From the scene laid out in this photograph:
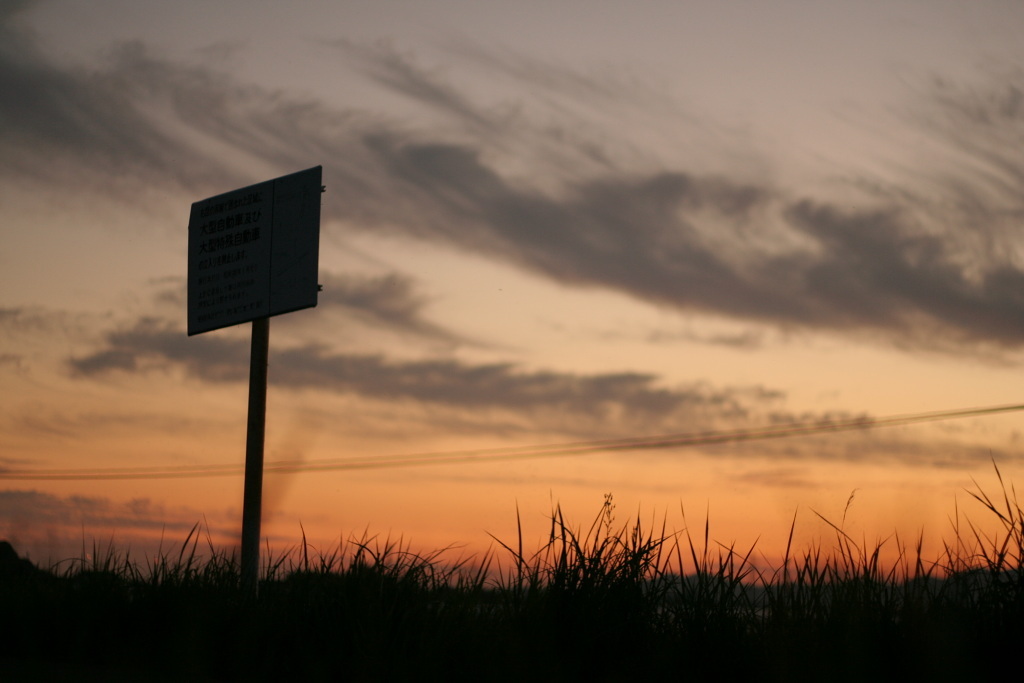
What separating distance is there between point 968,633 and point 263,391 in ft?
19.0

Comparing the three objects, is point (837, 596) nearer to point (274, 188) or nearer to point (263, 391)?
point (263, 391)

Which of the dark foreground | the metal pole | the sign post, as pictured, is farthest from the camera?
the sign post

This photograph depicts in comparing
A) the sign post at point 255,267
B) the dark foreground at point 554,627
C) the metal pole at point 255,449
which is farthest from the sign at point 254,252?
the dark foreground at point 554,627

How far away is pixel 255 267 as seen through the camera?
28.2 ft

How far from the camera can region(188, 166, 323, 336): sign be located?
328 inches

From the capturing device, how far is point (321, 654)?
5566 mm

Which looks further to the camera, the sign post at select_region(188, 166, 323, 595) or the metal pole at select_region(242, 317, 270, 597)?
the sign post at select_region(188, 166, 323, 595)

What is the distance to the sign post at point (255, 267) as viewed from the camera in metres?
8.23

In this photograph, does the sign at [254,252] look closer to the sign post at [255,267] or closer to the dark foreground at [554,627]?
the sign post at [255,267]

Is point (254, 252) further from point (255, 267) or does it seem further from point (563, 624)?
point (563, 624)

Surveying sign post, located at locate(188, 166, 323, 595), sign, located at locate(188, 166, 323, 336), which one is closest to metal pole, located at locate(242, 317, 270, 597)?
sign post, located at locate(188, 166, 323, 595)

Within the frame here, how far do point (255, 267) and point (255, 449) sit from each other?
1622 millimetres

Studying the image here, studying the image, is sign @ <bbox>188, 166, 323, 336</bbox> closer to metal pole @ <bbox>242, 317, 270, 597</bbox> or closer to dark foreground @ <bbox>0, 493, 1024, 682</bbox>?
metal pole @ <bbox>242, 317, 270, 597</bbox>

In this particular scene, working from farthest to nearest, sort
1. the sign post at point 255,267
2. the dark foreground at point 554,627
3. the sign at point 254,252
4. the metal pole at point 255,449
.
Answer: the sign at point 254,252 < the sign post at point 255,267 < the metal pole at point 255,449 < the dark foreground at point 554,627
